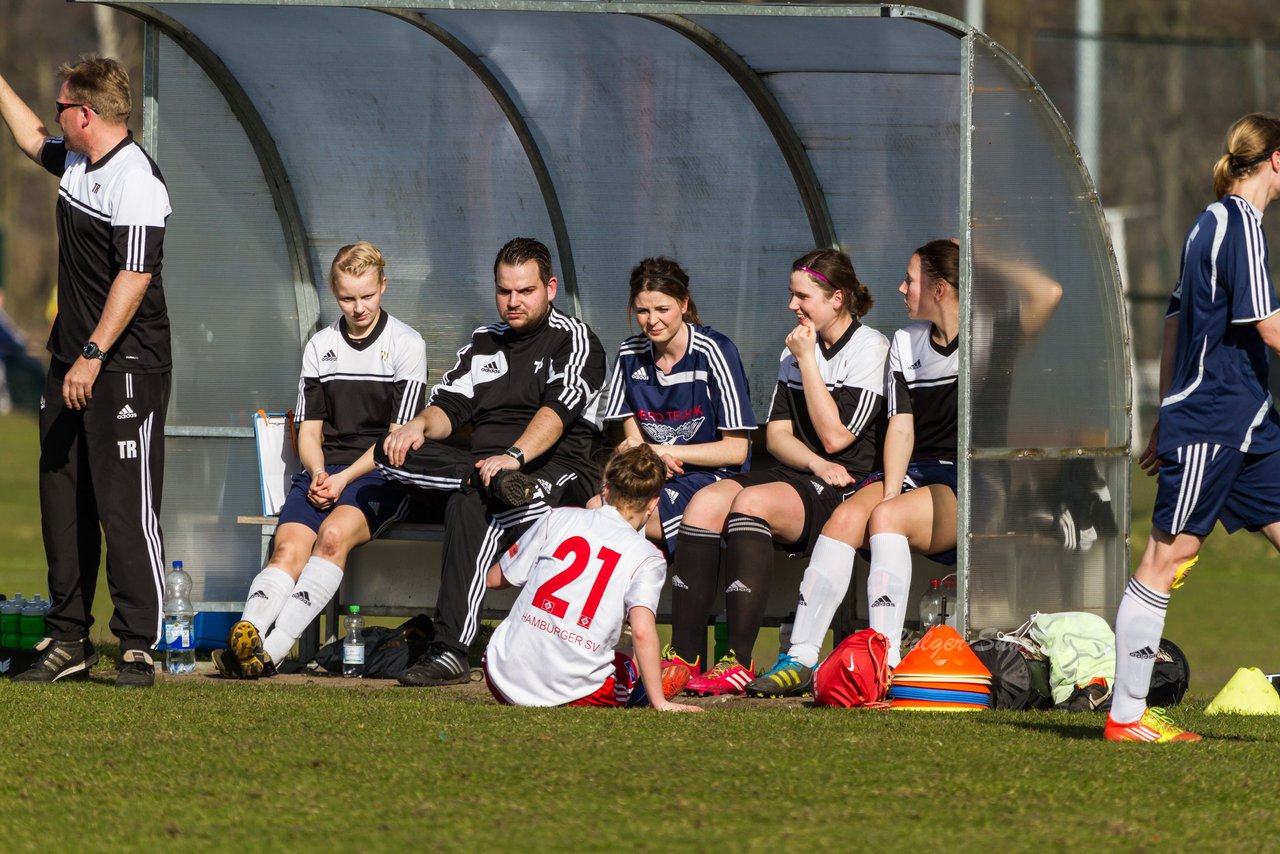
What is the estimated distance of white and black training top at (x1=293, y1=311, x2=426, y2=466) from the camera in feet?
26.5

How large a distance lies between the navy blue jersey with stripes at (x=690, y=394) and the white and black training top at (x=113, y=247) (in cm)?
204

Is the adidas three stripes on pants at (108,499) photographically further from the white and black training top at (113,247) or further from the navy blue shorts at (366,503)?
the navy blue shorts at (366,503)

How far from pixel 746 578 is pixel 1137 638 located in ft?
6.06

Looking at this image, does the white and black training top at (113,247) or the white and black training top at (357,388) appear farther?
the white and black training top at (357,388)

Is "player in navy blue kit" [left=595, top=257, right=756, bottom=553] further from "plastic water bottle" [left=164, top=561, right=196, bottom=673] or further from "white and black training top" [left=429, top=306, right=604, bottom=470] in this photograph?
"plastic water bottle" [left=164, top=561, right=196, bottom=673]

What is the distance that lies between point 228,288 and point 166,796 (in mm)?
4253

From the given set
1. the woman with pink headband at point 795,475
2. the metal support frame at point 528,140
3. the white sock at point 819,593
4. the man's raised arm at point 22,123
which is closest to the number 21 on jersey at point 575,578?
the woman with pink headband at point 795,475

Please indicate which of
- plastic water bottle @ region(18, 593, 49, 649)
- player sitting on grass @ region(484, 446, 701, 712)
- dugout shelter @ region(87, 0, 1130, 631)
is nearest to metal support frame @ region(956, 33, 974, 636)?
dugout shelter @ region(87, 0, 1130, 631)

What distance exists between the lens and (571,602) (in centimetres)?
632

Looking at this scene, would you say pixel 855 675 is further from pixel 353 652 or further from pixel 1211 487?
pixel 353 652

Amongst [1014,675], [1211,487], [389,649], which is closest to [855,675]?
[1014,675]

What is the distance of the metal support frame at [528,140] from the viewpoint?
28.1 feet

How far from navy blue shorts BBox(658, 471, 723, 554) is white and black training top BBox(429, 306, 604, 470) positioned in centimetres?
55

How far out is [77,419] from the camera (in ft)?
22.6
